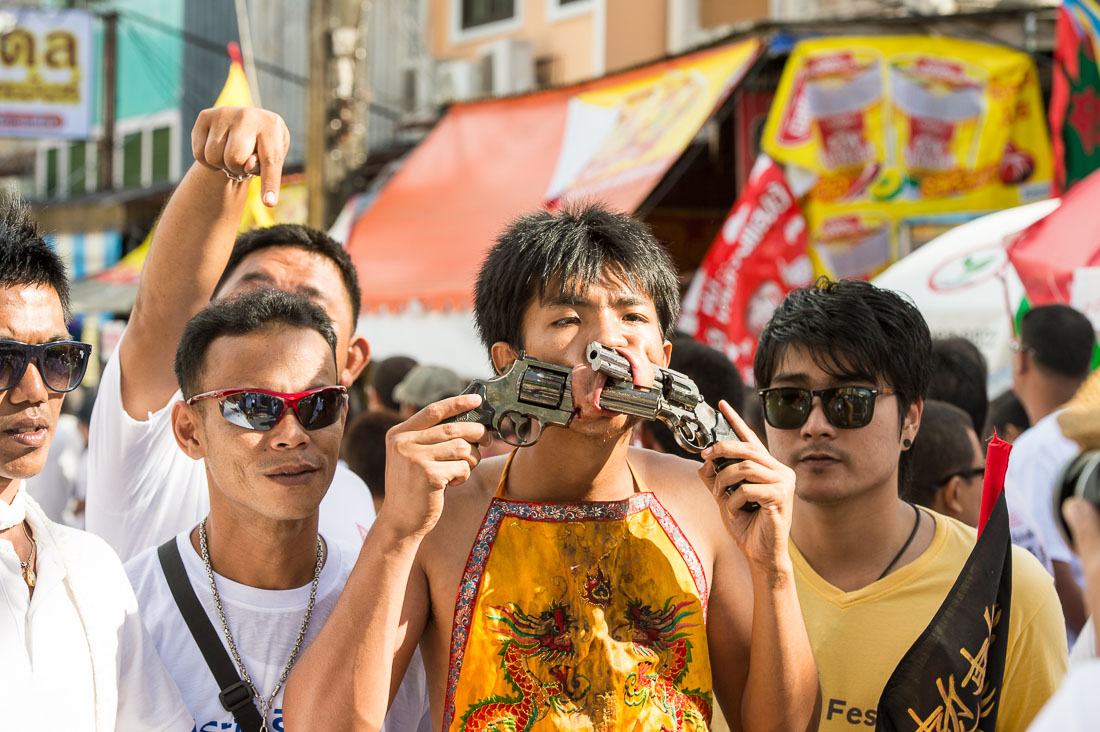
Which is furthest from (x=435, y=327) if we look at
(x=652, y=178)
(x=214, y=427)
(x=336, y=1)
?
(x=214, y=427)

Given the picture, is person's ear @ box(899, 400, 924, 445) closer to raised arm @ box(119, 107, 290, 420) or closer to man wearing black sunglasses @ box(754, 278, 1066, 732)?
man wearing black sunglasses @ box(754, 278, 1066, 732)

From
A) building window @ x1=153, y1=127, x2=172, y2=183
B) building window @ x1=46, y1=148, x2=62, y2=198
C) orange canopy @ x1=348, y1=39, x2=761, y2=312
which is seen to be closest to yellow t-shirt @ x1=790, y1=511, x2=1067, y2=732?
orange canopy @ x1=348, y1=39, x2=761, y2=312

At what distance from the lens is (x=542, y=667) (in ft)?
7.38

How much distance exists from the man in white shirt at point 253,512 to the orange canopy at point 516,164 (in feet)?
21.3

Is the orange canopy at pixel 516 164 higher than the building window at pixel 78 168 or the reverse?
higher

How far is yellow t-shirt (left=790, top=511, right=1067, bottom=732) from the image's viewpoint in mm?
2559

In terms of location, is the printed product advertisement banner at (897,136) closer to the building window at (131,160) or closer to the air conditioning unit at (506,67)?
the air conditioning unit at (506,67)

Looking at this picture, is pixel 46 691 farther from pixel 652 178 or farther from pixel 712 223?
pixel 712 223

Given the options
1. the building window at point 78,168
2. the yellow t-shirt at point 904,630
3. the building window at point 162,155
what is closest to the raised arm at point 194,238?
the yellow t-shirt at point 904,630

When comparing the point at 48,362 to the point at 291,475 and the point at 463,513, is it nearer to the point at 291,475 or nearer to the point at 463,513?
the point at 291,475

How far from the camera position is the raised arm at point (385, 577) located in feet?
7.02

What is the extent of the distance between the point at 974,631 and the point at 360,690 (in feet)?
4.38

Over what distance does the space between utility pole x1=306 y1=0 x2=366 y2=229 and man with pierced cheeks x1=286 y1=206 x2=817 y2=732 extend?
7745mm

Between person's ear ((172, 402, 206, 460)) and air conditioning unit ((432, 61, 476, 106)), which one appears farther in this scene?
air conditioning unit ((432, 61, 476, 106))
